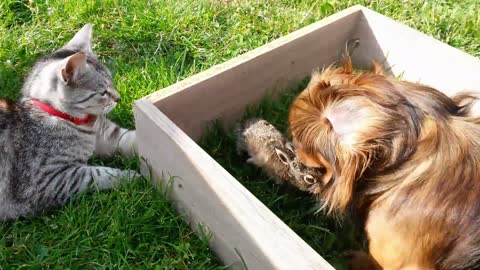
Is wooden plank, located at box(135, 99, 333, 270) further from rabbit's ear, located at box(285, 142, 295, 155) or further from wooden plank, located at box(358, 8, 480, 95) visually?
wooden plank, located at box(358, 8, 480, 95)

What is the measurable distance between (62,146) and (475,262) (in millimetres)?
1916

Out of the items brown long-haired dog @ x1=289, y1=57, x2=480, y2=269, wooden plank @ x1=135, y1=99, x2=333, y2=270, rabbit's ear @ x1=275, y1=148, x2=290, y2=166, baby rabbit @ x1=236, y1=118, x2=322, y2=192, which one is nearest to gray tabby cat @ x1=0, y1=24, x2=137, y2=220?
wooden plank @ x1=135, y1=99, x2=333, y2=270

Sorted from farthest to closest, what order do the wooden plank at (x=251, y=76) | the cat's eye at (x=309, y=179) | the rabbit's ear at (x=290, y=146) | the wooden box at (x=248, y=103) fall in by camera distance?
1. the wooden plank at (x=251, y=76)
2. the rabbit's ear at (x=290, y=146)
3. the cat's eye at (x=309, y=179)
4. the wooden box at (x=248, y=103)

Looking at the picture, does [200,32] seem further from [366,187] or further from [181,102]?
[366,187]

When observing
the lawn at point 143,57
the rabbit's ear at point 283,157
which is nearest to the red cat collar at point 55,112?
the lawn at point 143,57

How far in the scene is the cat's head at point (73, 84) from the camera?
2551mm

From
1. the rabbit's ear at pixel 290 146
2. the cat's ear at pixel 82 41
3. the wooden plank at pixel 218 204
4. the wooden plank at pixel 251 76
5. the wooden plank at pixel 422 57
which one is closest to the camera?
the wooden plank at pixel 218 204

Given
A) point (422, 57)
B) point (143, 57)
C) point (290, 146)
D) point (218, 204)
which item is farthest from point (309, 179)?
point (143, 57)

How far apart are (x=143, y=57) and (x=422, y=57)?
1692 millimetres

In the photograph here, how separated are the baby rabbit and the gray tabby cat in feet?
1.91

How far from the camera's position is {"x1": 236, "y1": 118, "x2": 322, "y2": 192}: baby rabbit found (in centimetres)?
226

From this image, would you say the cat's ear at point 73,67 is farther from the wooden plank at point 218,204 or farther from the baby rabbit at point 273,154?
the baby rabbit at point 273,154

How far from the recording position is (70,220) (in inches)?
95.3

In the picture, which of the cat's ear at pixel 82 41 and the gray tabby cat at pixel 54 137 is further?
the cat's ear at pixel 82 41
